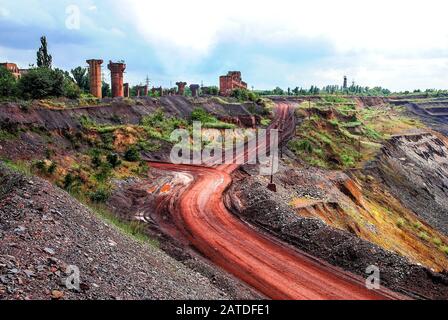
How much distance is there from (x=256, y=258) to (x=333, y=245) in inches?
142

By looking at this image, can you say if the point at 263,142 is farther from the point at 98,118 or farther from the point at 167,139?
the point at 98,118

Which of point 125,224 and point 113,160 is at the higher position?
point 113,160

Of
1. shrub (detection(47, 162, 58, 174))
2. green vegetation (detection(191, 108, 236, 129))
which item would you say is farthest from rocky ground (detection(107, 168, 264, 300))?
green vegetation (detection(191, 108, 236, 129))

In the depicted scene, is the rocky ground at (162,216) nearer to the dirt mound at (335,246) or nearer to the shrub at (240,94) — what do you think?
the dirt mound at (335,246)

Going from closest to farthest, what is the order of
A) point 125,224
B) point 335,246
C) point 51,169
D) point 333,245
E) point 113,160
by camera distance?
point 335,246, point 333,245, point 125,224, point 51,169, point 113,160

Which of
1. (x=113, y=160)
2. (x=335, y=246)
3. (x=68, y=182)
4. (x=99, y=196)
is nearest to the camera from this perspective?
(x=335, y=246)

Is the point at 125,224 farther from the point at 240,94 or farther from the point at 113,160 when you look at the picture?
the point at 240,94

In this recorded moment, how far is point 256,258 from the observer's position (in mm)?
17062

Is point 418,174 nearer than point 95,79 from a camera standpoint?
No

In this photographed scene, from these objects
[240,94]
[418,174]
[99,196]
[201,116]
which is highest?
[240,94]

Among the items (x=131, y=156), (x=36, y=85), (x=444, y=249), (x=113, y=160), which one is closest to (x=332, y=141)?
(x=444, y=249)

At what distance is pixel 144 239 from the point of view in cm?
1789

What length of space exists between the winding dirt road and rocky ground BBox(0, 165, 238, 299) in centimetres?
206

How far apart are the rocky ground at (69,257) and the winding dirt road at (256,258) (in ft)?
6.76
